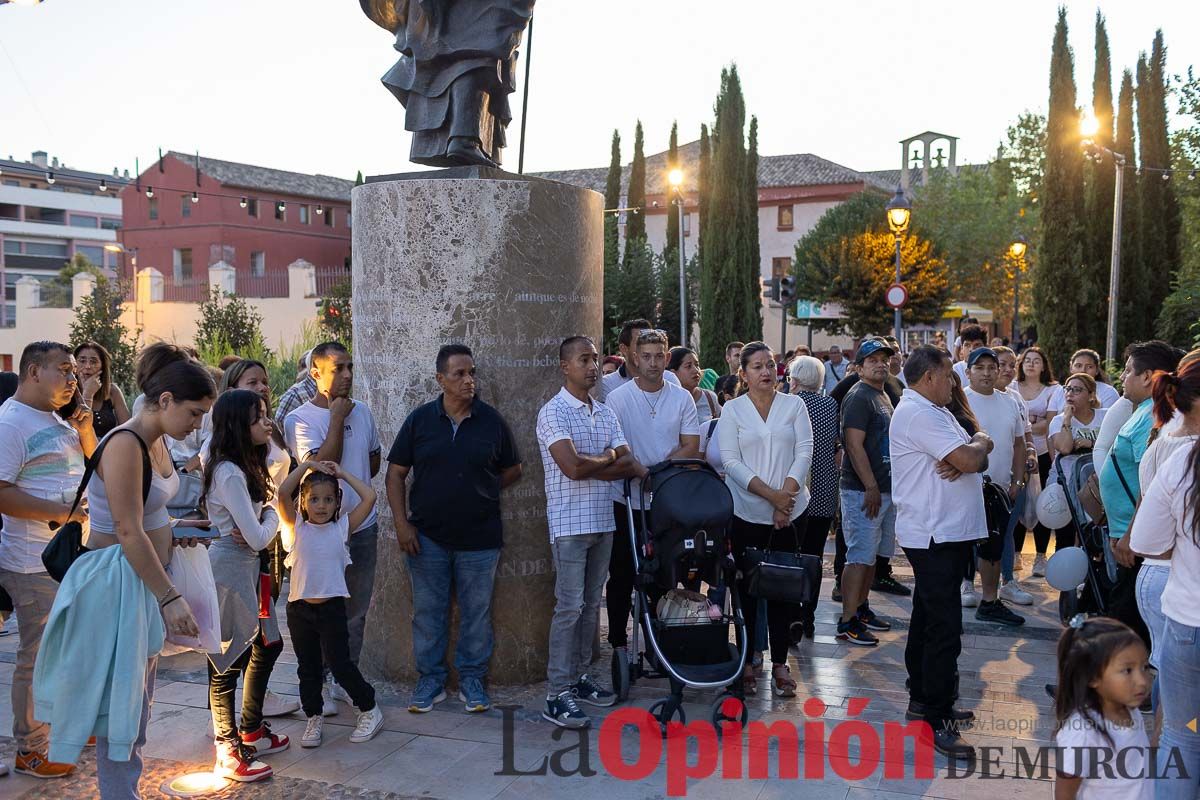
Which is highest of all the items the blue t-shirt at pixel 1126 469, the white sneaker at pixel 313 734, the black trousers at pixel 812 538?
the blue t-shirt at pixel 1126 469

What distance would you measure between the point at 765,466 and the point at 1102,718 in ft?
9.25

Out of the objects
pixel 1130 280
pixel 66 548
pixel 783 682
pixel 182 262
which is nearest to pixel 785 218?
pixel 1130 280

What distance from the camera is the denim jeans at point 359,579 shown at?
17.8ft

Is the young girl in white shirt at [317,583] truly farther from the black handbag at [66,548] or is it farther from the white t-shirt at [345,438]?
the black handbag at [66,548]

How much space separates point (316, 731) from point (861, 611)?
365 cm

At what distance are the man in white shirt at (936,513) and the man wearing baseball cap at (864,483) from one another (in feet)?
5.18

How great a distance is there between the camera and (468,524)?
17.5 feet

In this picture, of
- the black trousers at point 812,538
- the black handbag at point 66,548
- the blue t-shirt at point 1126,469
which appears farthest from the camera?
the black trousers at point 812,538

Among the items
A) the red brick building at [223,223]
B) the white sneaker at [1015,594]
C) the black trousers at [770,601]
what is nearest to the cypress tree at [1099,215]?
the white sneaker at [1015,594]

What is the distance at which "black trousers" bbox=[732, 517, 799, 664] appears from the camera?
18.9 ft

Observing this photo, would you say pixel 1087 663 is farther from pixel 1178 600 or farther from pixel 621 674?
pixel 621 674

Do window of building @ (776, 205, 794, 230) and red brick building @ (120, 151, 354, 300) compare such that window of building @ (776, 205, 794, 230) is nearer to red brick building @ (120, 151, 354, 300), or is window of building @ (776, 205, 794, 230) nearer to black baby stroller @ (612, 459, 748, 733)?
red brick building @ (120, 151, 354, 300)

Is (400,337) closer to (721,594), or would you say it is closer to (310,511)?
(310,511)

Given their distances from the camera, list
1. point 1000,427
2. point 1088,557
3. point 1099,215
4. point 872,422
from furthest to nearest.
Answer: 1. point 1099,215
2. point 1000,427
3. point 872,422
4. point 1088,557
